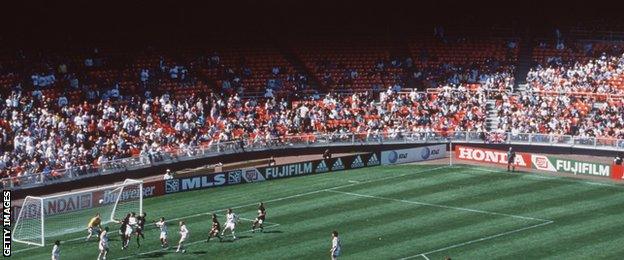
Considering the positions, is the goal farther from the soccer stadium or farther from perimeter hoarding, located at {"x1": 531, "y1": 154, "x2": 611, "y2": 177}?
perimeter hoarding, located at {"x1": 531, "y1": 154, "x2": 611, "y2": 177}

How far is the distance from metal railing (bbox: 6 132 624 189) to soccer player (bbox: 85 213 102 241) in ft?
27.0

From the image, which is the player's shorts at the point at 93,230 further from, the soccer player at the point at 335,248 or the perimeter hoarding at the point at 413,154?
the perimeter hoarding at the point at 413,154

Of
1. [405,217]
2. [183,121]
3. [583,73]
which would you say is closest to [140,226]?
[405,217]

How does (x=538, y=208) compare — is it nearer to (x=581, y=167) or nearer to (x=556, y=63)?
(x=581, y=167)

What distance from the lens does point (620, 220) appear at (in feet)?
156

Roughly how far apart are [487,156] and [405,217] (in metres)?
14.3

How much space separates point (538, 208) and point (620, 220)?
4.18 metres

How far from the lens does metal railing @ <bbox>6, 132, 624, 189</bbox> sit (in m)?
55.5

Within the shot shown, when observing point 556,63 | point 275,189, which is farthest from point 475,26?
point 275,189

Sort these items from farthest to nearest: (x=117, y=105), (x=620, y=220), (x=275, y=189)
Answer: (x=117, y=105) < (x=275, y=189) < (x=620, y=220)

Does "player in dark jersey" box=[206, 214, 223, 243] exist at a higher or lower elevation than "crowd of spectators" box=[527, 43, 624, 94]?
lower

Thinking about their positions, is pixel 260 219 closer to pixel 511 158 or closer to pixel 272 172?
pixel 272 172

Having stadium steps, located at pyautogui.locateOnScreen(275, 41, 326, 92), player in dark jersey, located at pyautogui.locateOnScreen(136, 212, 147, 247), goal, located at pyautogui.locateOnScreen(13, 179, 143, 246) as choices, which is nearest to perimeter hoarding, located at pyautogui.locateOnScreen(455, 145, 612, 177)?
stadium steps, located at pyautogui.locateOnScreen(275, 41, 326, 92)

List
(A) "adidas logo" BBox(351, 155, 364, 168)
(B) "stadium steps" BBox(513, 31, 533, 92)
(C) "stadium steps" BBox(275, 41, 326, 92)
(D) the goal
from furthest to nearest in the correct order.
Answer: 1. (B) "stadium steps" BBox(513, 31, 533, 92)
2. (C) "stadium steps" BBox(275, 41, 326, 92)
3. (A) "adidas logo" BBox(351, 155, 364, 168)
4. (D) the goal
